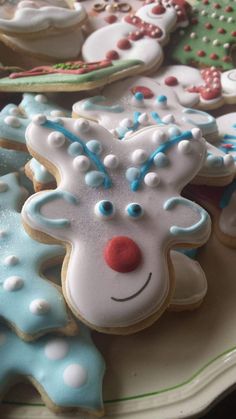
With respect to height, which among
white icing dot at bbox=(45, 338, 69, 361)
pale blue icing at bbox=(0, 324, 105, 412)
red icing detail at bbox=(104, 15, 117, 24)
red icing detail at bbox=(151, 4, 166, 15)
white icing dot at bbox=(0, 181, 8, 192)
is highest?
red icing detail at bbox=(151, 4, 166, 15)

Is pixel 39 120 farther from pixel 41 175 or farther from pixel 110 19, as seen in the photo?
pixel 110 19

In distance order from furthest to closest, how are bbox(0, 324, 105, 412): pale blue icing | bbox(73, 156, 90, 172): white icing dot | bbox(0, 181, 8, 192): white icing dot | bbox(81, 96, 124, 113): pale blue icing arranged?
bbox(81, 96, 124, 113): pale blue icing → bbox(0, 181, 8, 192): white icing dot → bbox(73, 156, 90, 172): white icing dot → bbox(0, 324, 105, 412): pale blue icing

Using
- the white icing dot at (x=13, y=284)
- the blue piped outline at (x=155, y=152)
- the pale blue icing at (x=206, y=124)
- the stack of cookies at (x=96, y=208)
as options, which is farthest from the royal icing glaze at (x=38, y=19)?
the white icing dot at (x=13, y=284)

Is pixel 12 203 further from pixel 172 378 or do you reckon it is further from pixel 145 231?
pixel 172 378

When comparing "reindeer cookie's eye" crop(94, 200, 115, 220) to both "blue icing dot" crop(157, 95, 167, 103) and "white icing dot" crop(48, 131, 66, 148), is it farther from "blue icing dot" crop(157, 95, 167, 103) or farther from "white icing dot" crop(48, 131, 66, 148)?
"blue icing dot" crop(157, 95, 167, 103)

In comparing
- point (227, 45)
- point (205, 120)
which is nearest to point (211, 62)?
point (227, 45)

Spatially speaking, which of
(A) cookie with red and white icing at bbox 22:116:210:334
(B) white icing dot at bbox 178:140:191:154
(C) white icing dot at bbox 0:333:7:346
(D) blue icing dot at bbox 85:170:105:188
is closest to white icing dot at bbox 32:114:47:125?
(A) cookie with red and white icing at bbox 22:116:210:334

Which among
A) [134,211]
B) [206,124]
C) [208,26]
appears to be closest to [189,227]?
[134,211]
